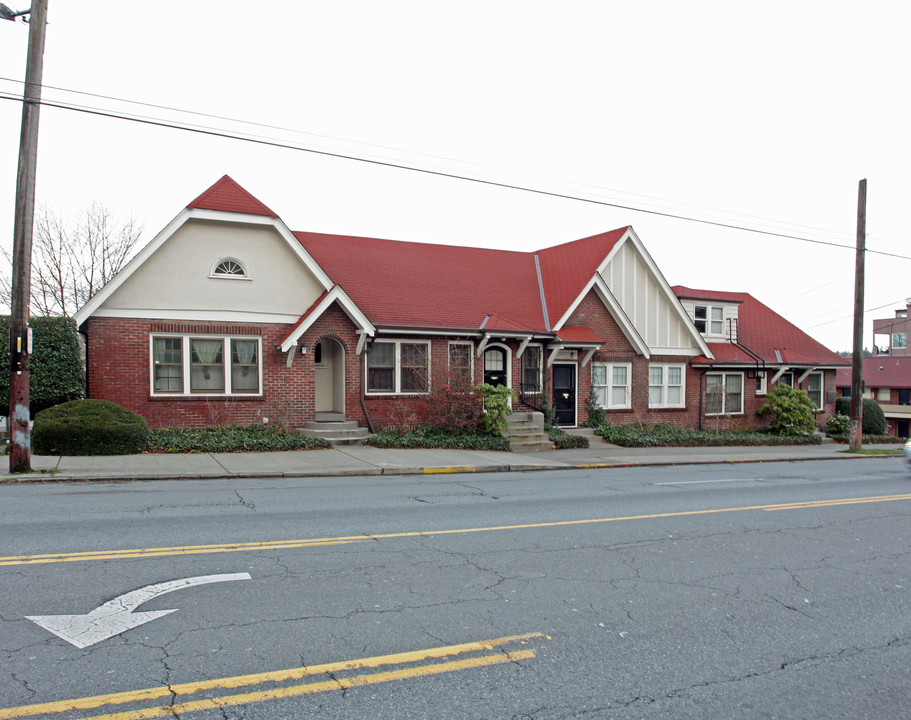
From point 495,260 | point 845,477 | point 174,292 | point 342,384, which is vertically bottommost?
point 845,477

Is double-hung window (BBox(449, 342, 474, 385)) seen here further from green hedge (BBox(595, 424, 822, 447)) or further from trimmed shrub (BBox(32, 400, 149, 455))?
trimmed shrub (BBox(32, 400, 149, 455))

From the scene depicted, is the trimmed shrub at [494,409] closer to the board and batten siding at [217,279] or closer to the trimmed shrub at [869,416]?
the board and batten siding at [217,279]

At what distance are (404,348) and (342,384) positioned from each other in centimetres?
225

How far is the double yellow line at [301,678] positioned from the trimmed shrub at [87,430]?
12480 millimetres

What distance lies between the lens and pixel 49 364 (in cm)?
1702

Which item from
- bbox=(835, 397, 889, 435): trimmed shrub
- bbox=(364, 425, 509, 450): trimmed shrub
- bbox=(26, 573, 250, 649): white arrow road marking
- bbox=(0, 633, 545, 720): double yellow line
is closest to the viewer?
bbox=(0, 633, 545, 720): double yellow line

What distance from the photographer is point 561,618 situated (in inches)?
218

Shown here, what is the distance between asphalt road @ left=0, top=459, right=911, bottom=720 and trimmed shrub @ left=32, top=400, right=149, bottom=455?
15.5ft

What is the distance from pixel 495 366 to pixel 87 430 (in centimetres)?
1225

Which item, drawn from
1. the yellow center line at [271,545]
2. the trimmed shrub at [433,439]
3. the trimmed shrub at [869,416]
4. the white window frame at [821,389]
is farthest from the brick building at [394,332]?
the yellow center line at [271,545]

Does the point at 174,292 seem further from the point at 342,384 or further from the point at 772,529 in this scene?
the point at 772,529

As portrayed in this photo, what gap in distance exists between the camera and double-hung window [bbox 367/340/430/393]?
21219mm

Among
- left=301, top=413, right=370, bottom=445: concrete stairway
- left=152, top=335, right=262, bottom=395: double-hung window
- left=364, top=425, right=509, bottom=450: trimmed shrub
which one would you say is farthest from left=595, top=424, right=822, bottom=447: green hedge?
left=152, top=335, right=262, bottom=395: double-hung window

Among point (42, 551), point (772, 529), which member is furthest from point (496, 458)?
Answer: point (42, 551)
